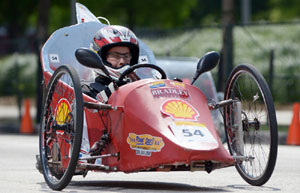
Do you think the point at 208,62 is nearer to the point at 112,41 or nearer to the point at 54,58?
the point at 112,41

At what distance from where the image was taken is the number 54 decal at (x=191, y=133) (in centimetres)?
725

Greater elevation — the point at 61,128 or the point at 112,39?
the point at 112,39

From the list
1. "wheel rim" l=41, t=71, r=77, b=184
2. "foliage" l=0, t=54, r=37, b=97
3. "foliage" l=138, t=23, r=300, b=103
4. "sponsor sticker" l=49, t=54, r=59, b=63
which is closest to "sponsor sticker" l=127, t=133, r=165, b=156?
"wheel rim" l=41, t=71, r=77, b=184

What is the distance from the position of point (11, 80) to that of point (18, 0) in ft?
27.0

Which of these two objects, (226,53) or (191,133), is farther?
(226,53)

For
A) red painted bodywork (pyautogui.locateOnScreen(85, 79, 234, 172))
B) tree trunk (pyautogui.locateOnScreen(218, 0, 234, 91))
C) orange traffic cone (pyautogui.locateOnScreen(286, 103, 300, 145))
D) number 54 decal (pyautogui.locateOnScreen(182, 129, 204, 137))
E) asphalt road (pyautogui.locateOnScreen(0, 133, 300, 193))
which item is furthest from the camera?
tree trunk (pyautogui.locateOnScreen(218, 0, 234, 91))

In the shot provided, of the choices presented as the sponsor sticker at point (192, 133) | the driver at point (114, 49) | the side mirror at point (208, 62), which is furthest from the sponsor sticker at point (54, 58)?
the sponsor sticker at point (192, 133)

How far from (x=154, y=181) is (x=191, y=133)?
5.36 ft

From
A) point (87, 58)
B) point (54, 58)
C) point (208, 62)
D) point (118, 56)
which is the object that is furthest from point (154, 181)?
point (54, 58)

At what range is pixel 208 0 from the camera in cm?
6072

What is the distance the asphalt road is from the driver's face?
45.5 inches

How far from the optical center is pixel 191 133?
24.0 feet

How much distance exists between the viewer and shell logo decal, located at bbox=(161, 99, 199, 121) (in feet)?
24.5

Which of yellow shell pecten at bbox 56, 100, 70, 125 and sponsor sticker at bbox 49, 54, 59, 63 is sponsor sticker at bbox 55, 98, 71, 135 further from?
sponsor sticker at bbox 49, 54, 59, 63
